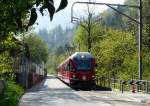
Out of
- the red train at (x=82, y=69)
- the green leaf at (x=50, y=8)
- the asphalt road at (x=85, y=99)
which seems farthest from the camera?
the red train at (x=82, y=69)

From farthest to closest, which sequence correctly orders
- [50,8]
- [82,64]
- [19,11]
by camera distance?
1. [82,64]
2. [19,11]
3. [50,8]

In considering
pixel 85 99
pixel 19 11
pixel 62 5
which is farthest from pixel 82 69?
pixel 62 5

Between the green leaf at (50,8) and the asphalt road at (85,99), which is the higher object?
the green leaf at (50,8)

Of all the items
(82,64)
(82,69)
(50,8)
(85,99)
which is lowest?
(85,99)

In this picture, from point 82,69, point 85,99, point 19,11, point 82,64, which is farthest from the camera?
point 82,69

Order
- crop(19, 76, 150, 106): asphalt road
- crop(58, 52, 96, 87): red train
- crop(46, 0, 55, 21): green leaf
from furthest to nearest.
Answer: crop(58, 52, 96, 87): red train → crop(19, 76, 150, 106): asphalt road → crop(46, 0, 55, 21): green leaf

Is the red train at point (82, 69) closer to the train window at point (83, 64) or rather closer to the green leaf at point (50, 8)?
the train window at point (83, 64)

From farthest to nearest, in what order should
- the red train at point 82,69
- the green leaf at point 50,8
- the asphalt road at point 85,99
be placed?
the red train at point 82,69, the asphalt road at point 85,99, the green leaf at point 50,8

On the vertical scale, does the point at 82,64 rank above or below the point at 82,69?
above

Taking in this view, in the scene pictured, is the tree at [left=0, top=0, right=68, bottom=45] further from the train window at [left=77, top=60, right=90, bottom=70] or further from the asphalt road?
the train window at [left=77, top=60, right=90, bottom=70]

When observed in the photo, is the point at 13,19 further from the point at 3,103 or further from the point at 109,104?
the point at 109,104

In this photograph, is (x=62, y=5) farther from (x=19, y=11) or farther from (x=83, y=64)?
(x=83, y=64)

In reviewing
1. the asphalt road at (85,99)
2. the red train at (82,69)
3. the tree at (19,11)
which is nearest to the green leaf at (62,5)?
the tree at (19,11)

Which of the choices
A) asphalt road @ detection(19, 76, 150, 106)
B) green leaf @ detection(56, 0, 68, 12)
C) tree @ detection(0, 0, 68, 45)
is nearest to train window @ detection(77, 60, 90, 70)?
asphalt road @ detection(19, 76, 150, 106)
